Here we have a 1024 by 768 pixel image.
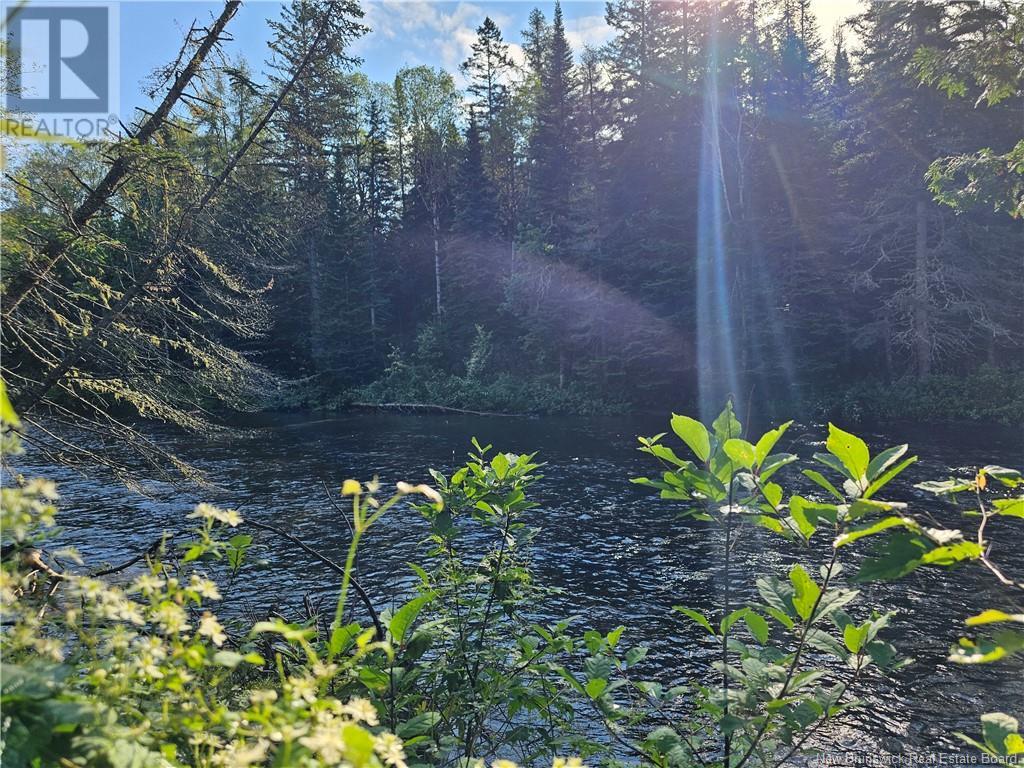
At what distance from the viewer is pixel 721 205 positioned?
26.2 metres

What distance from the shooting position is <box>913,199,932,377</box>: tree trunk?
2211 centimetres

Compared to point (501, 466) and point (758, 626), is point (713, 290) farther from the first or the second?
point (758, 626)

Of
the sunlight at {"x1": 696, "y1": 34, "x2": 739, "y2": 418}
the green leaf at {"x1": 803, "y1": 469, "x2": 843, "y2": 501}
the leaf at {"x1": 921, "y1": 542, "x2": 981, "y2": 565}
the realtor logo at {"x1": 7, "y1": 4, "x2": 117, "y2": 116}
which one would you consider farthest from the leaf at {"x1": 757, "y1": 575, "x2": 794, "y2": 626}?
the sunlight at {"x1": 696, "y1": 34, "x2": 739, "y2": 418}

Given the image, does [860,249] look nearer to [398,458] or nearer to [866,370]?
[866,370]

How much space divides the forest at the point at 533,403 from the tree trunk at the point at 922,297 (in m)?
0.15

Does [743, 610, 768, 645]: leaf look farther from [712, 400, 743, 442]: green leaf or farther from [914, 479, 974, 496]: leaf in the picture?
[914, 479, 974, 496]: leaf

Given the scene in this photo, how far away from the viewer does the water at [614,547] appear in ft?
17.8

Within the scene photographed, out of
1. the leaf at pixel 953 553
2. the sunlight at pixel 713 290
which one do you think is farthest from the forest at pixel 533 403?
the sunlight at pixel 713 290

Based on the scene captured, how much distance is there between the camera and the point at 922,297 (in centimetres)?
2202

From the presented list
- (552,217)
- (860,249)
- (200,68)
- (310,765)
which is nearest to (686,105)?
(552,217)

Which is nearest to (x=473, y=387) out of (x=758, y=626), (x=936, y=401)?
(x=936, y=401)

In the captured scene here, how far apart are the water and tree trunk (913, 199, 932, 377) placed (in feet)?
17.8

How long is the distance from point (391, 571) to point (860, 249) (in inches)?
902

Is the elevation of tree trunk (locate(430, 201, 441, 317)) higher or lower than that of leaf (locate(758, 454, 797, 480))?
higher
